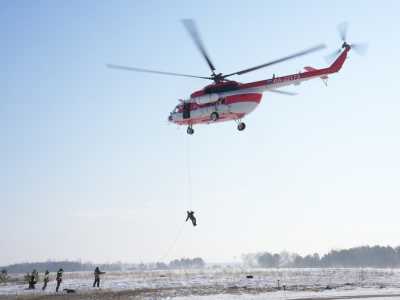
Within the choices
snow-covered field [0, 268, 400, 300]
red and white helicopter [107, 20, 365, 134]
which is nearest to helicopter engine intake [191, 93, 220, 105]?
red and white helicopter [107, 20, 365, 134]

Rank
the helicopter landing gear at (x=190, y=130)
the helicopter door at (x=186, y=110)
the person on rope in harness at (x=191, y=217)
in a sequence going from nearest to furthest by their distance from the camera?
the person on rope in harness at (x=191, y=217) → the helicopter door at (x=186, y=110) → the helicopter landing gear at (x=190, y=130)

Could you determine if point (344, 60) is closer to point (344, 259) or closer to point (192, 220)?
point (192, 220)

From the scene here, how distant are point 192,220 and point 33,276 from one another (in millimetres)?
22258

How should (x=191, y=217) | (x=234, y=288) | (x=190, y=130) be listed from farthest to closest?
1. (x=234, y=288)
2. (x=190, y=130)
3. (x=191, y=217)

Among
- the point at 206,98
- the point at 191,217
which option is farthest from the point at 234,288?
the point at 206,98

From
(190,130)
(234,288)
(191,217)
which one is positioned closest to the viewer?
(191,217)

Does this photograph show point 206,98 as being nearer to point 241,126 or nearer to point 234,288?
point 241,126

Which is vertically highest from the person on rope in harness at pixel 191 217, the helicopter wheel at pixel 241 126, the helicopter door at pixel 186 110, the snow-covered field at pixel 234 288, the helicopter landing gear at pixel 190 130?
the helicopter door at pixel 186 110

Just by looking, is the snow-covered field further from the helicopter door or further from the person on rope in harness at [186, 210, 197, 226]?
the helicopter door

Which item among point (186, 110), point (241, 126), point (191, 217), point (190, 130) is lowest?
point (191, 217)

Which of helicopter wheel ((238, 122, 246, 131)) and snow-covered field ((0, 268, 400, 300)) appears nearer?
helicopter wheel ((238, 122, 246, 131))

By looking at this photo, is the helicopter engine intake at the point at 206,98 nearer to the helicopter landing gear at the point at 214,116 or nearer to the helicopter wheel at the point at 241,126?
the helicopter landing gear at the point at 214,116

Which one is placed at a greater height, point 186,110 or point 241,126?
point 186,110

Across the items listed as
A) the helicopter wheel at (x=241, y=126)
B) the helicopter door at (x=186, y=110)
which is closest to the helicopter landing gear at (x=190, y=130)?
the helicopter door at (x=186, y=110)
